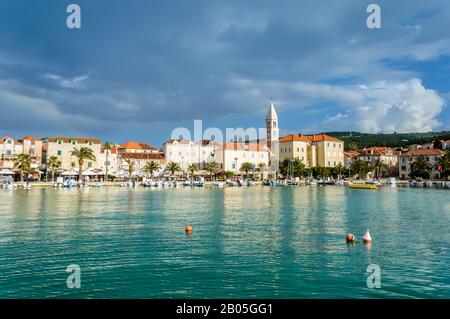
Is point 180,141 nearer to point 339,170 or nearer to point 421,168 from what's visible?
point 339,170

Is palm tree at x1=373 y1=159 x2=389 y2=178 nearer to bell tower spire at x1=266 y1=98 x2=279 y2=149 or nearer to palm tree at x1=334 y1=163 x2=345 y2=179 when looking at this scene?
palm tree at x1=334 y1=163 x2=345 y2=179

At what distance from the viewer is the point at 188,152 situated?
388ft

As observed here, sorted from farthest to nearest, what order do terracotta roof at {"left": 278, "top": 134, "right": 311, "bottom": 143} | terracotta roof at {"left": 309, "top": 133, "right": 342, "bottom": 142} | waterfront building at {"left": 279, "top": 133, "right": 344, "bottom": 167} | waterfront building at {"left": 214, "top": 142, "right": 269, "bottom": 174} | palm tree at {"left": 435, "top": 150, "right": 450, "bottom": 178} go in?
terracotta roof at {"left": 309, "top": 133, "right": 342, "bottom": 142}
terracotta roof at {"left": 278, "top": 134, "right": 311, "bottom": 143}
waterfront building at {"left": 279, "top": 133, "right": 344, "bottom": 167}
waterfront building at {"left": 214, "top": 142, "right": 269, "bottom": 174}
palm tree at {"left": 435, "top": 150, "right": 450, "bottom": 178}

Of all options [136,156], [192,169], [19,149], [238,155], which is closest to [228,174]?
[238,155]

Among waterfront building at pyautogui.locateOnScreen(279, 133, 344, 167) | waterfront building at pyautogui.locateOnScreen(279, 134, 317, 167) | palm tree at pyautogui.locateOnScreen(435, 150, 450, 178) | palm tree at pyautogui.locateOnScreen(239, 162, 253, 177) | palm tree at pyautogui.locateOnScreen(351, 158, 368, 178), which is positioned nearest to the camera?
palm tree at pyautogui.locateOnScreen(435, 150, 450, 178)

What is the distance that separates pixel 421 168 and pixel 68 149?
3975 inches

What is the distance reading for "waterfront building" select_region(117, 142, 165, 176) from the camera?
104238 millimetres

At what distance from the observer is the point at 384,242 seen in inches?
731

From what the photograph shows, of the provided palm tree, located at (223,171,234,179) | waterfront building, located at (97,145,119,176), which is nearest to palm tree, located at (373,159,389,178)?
palm tree, located at (223,171,234,179)

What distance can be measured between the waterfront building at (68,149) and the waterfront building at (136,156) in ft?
20.6

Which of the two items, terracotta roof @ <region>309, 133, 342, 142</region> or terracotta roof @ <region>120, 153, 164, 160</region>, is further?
terracotta roof @ <region>309, 133, 342, 142</region>

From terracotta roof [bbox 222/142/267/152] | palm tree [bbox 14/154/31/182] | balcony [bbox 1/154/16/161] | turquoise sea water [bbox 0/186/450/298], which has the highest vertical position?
terracotta roof [bbox 222/142/267/152]

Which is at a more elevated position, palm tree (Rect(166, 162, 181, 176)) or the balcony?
the balcony

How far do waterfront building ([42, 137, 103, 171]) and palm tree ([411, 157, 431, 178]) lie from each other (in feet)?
303
